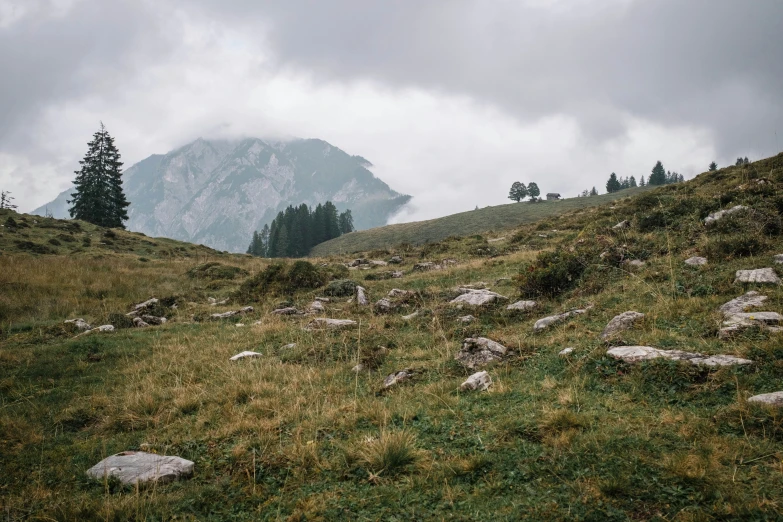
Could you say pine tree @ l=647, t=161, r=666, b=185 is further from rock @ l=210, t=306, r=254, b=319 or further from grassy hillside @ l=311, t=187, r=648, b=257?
rock @ l=210, t=306, r=254, b=319

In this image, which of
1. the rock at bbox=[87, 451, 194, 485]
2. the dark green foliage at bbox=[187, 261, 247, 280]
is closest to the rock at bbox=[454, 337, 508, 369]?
the rock at bbox=[87, 451, 194, 485]

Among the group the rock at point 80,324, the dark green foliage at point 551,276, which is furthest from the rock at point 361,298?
the rock at point 80,324

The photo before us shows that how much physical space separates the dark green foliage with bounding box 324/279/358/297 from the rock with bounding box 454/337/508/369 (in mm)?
8153

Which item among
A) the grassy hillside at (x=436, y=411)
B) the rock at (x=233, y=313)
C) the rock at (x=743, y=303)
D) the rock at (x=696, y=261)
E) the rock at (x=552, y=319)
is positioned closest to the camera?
the grassy hillside at (x=436, y=411)

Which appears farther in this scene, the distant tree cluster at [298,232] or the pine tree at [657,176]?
the pine tree at [657,176]

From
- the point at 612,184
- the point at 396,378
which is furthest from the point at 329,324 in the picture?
the point at 612,184

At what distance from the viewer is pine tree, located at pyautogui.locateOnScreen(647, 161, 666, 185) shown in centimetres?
12422

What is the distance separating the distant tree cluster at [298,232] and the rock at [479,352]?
289 feet

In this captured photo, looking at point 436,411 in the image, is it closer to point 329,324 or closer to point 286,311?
point 329,324

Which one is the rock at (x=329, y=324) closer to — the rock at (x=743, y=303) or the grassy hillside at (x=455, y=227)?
the rock at (x=743, y=303)

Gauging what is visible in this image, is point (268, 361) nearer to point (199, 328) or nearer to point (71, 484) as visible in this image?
point (71, 484)

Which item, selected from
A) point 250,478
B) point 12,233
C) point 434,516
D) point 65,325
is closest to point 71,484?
point 250,478

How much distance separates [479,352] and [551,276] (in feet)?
15.3

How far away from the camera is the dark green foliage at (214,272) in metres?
22.8
